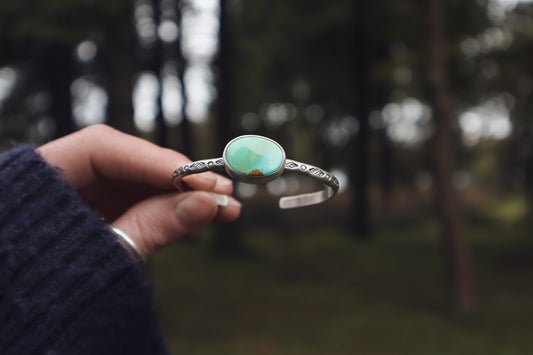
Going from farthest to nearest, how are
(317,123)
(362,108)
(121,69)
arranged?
→ (317,123) < (362,108) < (121,69)

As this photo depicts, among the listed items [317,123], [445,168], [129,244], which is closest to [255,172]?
[129,244]

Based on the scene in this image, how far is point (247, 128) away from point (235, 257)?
1282 centimetres

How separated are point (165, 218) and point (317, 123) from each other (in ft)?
73.1

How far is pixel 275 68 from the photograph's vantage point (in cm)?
1584

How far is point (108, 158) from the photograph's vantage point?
140cm

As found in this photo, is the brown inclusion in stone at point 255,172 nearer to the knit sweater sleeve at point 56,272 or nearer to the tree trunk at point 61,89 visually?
the knit sweater sleeve at point 56,272

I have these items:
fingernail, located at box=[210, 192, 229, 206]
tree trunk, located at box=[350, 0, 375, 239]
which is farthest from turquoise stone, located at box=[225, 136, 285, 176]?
tree trunk, located at box=[350, 0, 375, 239]

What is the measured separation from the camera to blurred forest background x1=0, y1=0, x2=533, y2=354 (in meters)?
6.91

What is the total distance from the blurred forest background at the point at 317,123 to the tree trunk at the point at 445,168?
25 millimetres

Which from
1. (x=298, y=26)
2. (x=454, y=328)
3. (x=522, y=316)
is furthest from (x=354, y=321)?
(x=298, y=26)

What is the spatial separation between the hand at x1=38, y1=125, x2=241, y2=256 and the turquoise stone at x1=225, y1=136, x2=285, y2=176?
0.15m

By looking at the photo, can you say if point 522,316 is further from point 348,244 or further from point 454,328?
point 348,244

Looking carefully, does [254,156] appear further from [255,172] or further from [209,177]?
[209,177]

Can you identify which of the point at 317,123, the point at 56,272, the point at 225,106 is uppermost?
the point at 56,272
